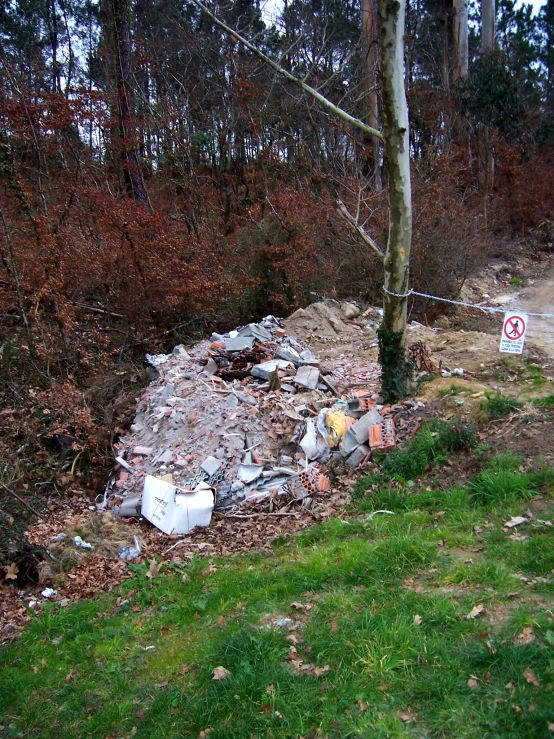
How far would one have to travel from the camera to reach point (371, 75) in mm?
17078

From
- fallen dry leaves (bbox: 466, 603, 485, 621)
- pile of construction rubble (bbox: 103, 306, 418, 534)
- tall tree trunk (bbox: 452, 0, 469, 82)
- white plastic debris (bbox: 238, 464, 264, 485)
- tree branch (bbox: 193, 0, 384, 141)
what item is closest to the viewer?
fallen dry leaves (bbox: 466, 603, 485, 621)

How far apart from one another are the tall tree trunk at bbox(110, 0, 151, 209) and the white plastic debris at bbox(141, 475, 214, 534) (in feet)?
26.6

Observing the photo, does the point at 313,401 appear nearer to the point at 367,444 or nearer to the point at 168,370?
the point at 367,444

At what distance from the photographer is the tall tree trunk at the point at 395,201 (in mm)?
5785

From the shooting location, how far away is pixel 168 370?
29.4 ft

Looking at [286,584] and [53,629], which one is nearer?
[286,584]

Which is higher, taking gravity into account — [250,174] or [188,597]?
[250,174]

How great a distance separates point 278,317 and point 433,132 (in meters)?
11.8

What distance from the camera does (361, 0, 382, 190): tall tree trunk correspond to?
1662 cm

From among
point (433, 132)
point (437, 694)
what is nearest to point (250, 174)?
point (433, 132)

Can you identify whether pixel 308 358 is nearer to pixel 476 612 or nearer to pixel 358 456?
pixel 358 456

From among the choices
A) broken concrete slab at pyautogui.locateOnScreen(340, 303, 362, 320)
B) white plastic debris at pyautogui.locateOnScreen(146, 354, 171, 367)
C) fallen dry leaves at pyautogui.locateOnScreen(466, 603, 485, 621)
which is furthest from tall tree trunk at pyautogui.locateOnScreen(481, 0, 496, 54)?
fallen dry leaves at pyautogui.locateOnScreen(466, 603, 485, 621)

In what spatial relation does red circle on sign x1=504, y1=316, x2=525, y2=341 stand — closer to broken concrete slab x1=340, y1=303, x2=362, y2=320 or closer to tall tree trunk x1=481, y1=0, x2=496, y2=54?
broken concrete slab x1=340, y1=303, x2=362, y2=320

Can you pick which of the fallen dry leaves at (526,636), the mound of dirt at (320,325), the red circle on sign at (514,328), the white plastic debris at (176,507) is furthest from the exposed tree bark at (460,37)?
the fallen dry leaves at (526,636)
